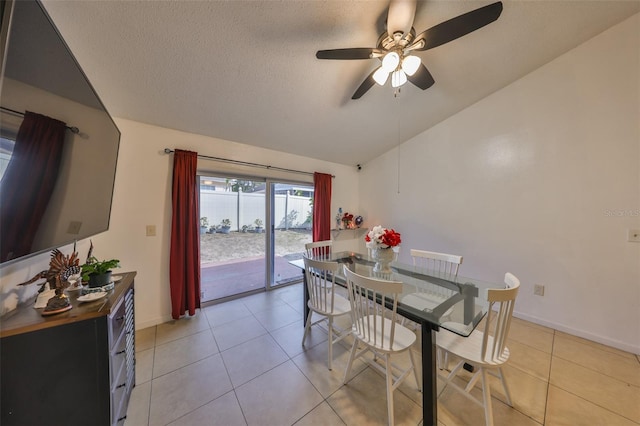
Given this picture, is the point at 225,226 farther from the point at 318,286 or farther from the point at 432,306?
the point at 432,306

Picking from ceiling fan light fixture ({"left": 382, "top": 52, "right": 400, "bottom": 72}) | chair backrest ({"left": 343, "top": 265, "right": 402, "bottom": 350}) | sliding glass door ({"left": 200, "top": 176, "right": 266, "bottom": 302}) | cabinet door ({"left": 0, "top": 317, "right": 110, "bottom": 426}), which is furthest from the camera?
sliding glass door ({"left": 200, "top": 176, "right": 266, "bottom": 302})

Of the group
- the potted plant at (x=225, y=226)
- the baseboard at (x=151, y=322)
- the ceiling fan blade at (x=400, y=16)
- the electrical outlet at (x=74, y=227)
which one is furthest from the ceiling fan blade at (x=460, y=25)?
the baseboard at (x=151, y=322)

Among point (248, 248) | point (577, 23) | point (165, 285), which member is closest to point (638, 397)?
point (577, 23)

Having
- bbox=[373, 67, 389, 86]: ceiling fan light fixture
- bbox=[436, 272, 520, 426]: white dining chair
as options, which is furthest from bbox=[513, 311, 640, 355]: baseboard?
bbox=[373, 67, 389, 86]: ceiling fan light fixture

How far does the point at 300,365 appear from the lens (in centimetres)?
174

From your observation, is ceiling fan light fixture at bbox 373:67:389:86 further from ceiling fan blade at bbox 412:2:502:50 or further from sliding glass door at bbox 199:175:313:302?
sliding glass door at bbox 199:175:313:302

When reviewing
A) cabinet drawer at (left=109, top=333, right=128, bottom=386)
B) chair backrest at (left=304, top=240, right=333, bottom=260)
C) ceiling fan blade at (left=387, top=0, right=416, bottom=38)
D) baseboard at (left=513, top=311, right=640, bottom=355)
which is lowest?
baseboard at (left=513, top=311, right=640, bottom=355)

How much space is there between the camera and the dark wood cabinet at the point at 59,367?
0.81 meters

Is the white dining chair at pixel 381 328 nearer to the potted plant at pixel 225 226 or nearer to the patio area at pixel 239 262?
the patio area at pixel 239 262

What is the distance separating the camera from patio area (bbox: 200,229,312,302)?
2.82m

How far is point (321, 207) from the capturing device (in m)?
3.63

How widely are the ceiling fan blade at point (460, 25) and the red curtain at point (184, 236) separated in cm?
248

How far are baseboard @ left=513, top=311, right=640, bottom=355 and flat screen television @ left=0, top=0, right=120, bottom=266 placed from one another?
13.4 ft

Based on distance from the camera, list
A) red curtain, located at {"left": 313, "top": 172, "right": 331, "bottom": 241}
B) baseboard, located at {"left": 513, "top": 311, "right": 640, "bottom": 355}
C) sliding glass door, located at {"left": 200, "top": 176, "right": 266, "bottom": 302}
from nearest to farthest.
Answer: baseboard, located at {"left": 513, "top": 311, "right": 640, "bottom": 355} < sliding glass door, located at {"left": 200, "top": 176, "right": 266, "bottom": 302} < red curtain, located at {"left": 313, "top": 172, "right": 331, "bottom": 241}
